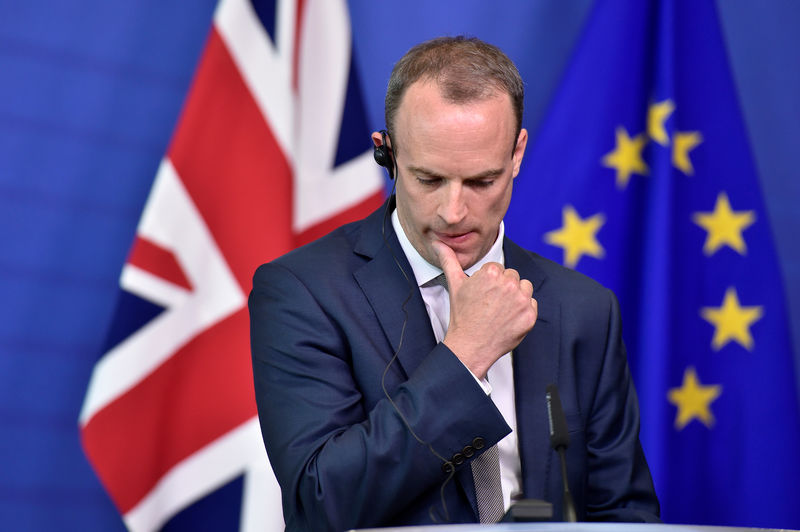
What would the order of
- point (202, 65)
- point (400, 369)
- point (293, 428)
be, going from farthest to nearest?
point (202, 65)
point (400, 369)
point (293, 428)

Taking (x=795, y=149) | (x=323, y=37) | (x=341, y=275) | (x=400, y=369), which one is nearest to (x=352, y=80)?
(x=323, y=37)

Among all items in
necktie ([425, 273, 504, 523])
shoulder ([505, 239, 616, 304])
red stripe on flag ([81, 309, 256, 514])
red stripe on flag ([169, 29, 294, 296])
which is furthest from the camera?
red stripe on flag ([169, 29, 294, 296])

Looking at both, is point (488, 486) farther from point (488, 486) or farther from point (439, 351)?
point (439, 351)

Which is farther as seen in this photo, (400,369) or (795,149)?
(795,149)

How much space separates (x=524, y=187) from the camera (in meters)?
2.94

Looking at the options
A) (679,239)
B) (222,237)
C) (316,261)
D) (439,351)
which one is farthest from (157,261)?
(679,239)

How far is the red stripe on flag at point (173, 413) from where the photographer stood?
8.20 feet

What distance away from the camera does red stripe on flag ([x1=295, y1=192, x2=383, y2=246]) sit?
2.74m

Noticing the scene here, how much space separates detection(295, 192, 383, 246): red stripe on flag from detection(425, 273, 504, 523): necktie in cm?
114

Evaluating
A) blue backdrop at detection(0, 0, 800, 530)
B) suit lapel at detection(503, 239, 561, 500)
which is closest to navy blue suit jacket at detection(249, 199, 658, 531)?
suit lapel at detection(503, 239, 561, 500)

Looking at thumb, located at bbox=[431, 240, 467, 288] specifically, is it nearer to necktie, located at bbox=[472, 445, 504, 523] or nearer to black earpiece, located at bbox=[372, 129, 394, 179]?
black earpiece, located at bbox=[372, 129, 394, 179]

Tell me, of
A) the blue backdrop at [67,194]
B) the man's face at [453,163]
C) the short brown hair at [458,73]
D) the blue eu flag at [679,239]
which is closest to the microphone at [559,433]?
the man's face at [453,163]

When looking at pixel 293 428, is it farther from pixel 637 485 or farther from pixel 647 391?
pixel 647 391

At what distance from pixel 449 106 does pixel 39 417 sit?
5.37 feet
